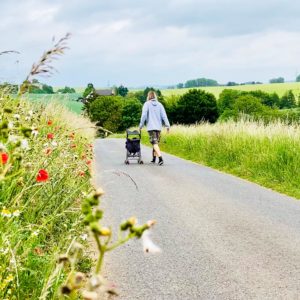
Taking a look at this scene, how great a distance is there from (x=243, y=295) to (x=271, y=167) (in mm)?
8340

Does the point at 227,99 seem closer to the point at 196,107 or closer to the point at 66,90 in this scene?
the point at 196,107

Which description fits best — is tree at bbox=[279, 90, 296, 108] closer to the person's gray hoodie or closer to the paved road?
the person's gray hoodie

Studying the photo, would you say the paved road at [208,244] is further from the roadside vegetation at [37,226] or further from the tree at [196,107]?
the tree at [196,107]

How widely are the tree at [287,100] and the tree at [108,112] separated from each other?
35.2 metres

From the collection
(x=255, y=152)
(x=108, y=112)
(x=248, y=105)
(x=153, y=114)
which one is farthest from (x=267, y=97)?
(x=255, y=152)

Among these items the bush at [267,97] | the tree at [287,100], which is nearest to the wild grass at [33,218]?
the tree at [287,100]

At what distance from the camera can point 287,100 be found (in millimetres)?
121375

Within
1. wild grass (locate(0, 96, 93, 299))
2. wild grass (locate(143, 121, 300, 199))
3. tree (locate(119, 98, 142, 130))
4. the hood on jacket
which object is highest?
the hood on jacket

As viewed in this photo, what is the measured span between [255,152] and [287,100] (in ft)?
364

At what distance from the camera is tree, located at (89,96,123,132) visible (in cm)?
11769

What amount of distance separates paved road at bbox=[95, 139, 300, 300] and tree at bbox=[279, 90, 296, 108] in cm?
11033

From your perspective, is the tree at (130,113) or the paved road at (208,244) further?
the tree at (130,113)

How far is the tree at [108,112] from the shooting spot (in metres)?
A: 118

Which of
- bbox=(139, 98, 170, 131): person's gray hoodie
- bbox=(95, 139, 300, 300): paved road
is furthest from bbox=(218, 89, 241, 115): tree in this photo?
bbox=(95, 139, 300, 300): paved road
